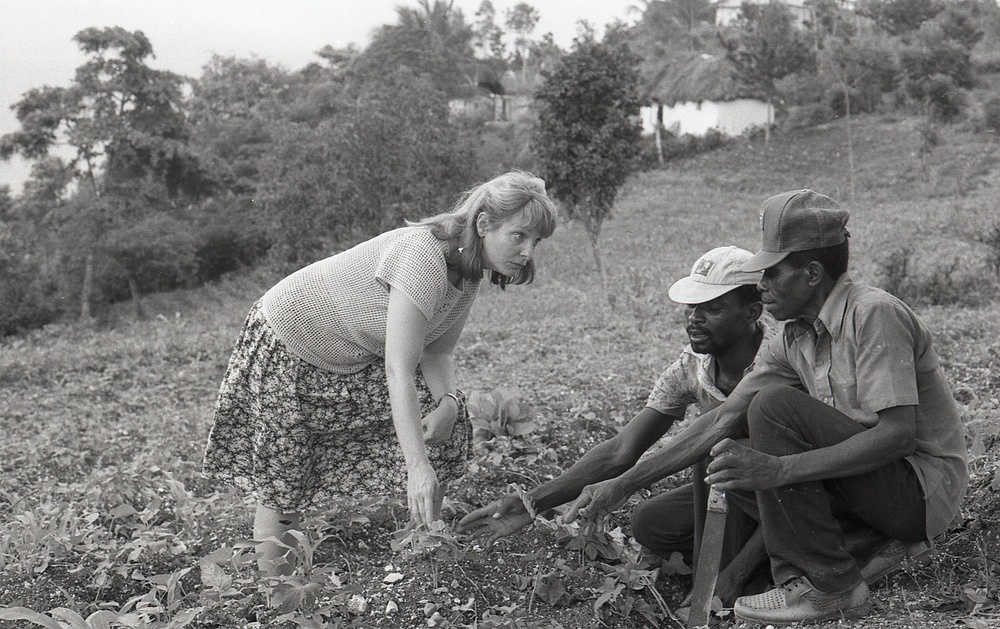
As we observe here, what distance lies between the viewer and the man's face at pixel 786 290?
7.77 feet

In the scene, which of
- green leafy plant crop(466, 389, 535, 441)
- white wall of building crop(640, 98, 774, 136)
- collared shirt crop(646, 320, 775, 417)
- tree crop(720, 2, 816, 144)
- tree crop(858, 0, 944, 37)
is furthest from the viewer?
tree crop(858, 0, 944, 37)

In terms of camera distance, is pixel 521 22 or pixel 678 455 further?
pixel 521 22

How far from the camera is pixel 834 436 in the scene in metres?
2.26

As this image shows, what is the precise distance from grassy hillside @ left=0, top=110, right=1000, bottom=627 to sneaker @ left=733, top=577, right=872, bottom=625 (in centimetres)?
8

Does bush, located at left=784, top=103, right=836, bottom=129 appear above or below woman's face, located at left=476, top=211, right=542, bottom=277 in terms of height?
above

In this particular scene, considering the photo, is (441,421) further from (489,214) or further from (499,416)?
(499,416)

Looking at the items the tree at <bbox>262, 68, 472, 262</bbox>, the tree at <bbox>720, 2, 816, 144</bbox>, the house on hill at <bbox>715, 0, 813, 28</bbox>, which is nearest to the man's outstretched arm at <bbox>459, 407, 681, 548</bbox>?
A: the tree at <bbox>262, 68, 472, 262</bbox>

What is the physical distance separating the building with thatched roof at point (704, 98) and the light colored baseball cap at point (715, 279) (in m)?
26.6

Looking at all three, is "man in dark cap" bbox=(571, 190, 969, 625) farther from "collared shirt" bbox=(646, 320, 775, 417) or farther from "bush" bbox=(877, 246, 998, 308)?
"bush" bbox=(877, 246, 998, 308)

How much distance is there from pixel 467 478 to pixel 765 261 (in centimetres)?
181

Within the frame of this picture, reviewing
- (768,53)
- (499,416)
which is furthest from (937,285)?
(768,53)

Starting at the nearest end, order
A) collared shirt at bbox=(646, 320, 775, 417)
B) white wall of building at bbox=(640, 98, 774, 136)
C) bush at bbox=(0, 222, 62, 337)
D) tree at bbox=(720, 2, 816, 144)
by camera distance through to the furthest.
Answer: collared shirt at bbox=(646, 320, 775, 417), bush at bbox=(0, 222, 62, 337), tree at bbox=(720, 2, 816, 144), white wall of building at bbox=(640, 98, 774, 136)

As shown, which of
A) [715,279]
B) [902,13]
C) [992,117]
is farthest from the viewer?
[902,13]

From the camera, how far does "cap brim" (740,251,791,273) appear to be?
235 centimetres
